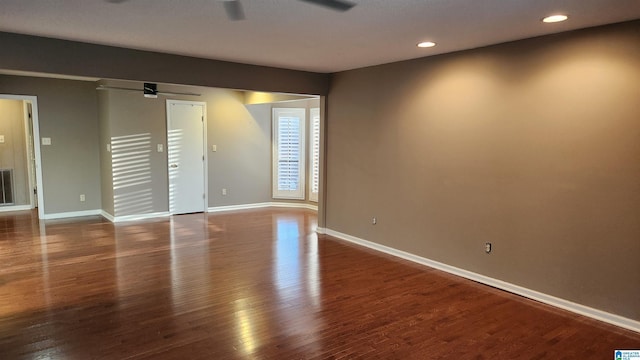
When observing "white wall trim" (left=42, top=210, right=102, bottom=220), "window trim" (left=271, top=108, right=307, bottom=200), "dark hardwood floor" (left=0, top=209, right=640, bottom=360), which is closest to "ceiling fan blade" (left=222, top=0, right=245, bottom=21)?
"dark hardwood floor" (left=0, top=209, right=640, bottom=360)

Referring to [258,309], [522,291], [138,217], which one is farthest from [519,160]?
[138,217]

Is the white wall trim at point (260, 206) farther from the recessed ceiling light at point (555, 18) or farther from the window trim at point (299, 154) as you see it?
the recessed ceiling light at point (555, 18)

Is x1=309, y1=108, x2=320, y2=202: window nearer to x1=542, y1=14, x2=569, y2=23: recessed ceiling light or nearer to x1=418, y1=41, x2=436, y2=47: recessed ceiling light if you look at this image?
x1=418, y1=41, x2=436, y2=47: recessed ceiling light

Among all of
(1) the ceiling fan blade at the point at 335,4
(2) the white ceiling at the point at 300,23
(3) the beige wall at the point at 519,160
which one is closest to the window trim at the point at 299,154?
(3) the beige wall at the point at 519,160

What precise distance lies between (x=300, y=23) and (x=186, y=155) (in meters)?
4.89

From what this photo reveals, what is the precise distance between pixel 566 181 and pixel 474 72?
1363 mm

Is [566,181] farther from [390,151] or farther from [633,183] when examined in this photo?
[390,151]

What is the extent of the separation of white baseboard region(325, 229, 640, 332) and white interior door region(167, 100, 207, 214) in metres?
3.57

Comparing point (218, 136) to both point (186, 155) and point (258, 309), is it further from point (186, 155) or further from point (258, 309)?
point (258, 309)

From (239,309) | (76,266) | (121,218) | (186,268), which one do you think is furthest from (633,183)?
(121,218)

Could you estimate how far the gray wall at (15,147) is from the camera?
7602 mm

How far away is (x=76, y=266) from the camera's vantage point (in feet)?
14.7

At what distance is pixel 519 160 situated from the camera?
3.80 m

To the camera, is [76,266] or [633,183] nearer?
[633,183]
